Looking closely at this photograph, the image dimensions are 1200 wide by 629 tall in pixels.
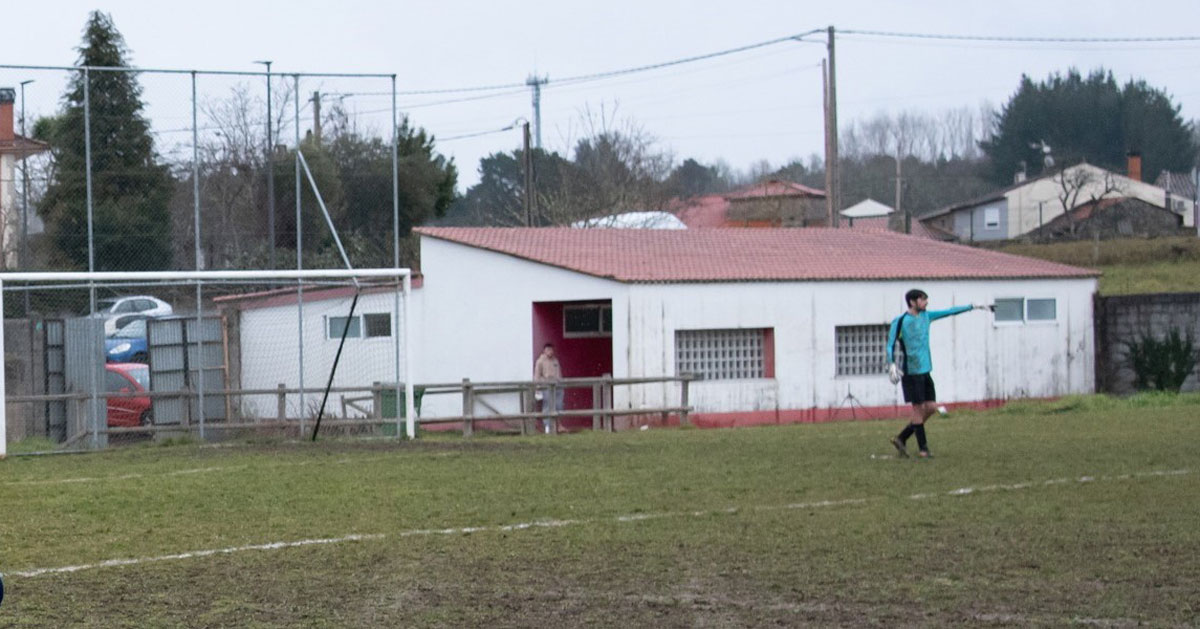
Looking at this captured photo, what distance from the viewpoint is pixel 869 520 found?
37.9 ft

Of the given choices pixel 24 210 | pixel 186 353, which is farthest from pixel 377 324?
pixel 24 210

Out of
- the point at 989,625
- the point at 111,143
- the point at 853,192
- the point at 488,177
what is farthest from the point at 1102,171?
the point at 989,625

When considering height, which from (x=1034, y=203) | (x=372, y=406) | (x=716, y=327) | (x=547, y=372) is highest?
(x=1034, y=203)

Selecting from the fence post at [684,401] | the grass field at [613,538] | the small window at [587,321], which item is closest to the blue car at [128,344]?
the grass field at [613,538]

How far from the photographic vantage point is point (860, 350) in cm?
3269

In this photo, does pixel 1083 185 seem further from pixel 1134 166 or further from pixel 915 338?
pixel 915 338

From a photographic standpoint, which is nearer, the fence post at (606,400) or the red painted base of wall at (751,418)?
the fence post at (606,400)

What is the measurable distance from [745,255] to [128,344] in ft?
44.4

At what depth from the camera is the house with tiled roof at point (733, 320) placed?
1193 inches

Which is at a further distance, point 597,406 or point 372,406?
point 597,406

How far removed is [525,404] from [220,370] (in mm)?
5541

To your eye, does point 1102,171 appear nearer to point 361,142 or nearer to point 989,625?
point 361,142

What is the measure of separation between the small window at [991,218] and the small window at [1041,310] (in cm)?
4771

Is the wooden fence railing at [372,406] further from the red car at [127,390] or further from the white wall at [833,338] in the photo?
the white wall at [833,338]
